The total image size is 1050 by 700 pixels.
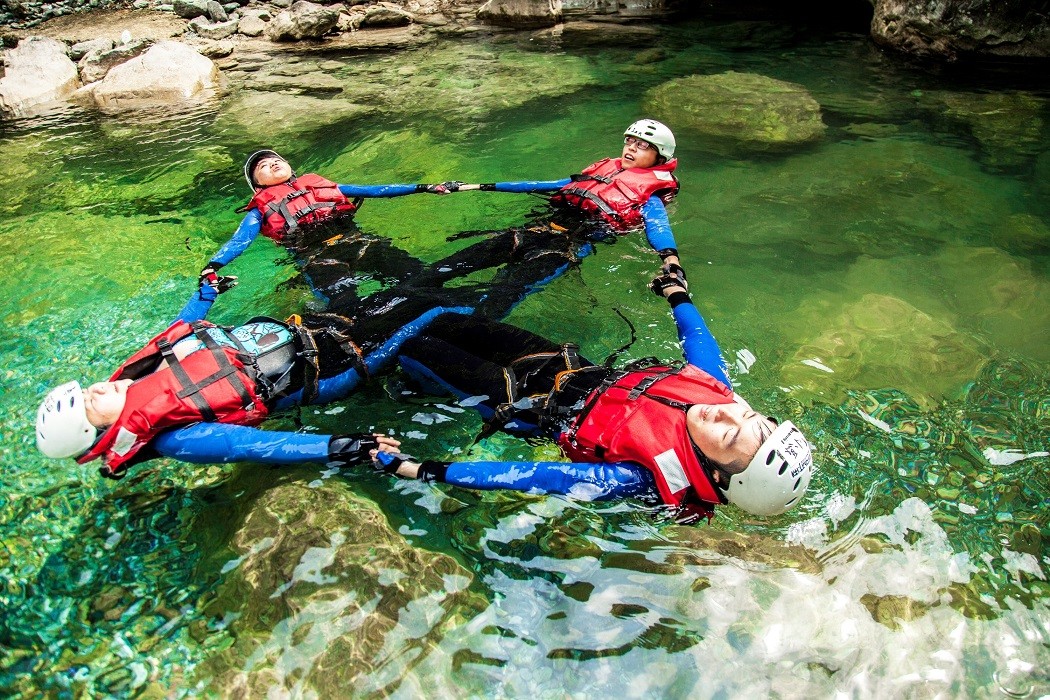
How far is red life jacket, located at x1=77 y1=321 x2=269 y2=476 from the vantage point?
12.5 feet

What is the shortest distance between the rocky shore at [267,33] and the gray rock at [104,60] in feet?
0.06

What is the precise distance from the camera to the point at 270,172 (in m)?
6.71

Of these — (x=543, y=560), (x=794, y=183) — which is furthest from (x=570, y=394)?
(x=794, y=183)

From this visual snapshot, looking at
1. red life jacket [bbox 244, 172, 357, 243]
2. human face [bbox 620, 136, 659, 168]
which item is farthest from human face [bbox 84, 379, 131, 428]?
human face [bbox 620, 136, 659, 168]

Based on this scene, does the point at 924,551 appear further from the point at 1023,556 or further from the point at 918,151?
the point at 918,151

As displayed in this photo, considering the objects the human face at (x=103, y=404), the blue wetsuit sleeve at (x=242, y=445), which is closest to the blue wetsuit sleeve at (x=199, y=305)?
the human face at (x=103, y=404)

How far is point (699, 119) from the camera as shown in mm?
9547

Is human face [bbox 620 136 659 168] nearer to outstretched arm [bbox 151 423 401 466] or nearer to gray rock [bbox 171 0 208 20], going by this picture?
outstretched arm [bbox 151 423 401 466]

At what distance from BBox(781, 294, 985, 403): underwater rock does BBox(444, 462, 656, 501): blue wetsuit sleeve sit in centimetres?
220

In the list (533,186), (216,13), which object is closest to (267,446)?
(533,186)

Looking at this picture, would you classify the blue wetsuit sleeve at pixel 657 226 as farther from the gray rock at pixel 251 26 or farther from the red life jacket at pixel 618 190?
the gray rock at pixel 251 26

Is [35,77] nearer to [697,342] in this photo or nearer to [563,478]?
[697,342]

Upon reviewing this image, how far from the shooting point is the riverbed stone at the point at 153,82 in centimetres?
1159

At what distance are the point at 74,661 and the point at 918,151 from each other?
32.8 ft
